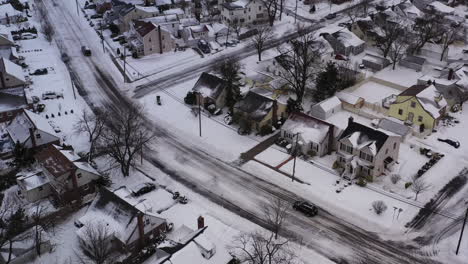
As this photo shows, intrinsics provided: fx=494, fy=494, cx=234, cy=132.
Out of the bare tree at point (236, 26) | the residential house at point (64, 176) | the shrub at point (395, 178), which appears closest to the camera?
the residential house at point (64, 176)

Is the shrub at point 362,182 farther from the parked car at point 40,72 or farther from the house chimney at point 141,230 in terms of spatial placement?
the parked car at point 40,72

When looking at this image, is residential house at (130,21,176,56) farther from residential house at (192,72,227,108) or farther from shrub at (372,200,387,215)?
shrub at (372,200,387,215)

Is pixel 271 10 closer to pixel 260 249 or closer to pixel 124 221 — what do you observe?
pixel 124 221

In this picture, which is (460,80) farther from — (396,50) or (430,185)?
(430,185)

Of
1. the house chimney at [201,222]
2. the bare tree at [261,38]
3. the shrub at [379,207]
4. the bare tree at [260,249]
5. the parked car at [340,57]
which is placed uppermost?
the bare tree at [261,38]

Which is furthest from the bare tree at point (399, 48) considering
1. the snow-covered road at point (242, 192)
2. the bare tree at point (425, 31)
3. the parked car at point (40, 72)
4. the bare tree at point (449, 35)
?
the parked car at point (40, 72)
